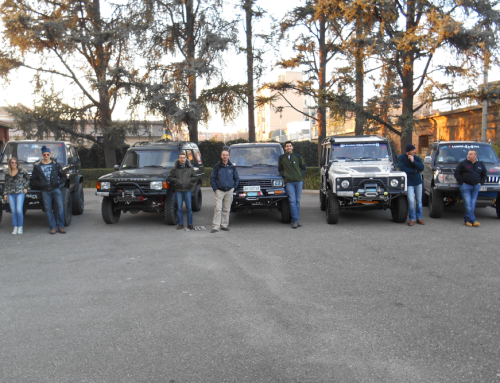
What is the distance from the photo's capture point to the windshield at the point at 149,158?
11.8 m

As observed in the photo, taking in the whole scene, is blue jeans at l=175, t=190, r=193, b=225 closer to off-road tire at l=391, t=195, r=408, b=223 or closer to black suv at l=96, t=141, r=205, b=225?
black suv at l=96, t=141, r=205, b=225

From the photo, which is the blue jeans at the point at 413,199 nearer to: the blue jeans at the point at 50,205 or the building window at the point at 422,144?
the blue jeans at the point at 50,205

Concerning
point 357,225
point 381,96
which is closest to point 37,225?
point 357,225

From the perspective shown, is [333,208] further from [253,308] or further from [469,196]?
[253,308]

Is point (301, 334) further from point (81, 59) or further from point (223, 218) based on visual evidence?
point (81, 59)

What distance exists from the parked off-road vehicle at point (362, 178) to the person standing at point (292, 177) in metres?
0.79

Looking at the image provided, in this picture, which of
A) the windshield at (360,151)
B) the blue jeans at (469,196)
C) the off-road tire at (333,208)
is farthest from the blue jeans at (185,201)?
the blue jeans at (469,196)

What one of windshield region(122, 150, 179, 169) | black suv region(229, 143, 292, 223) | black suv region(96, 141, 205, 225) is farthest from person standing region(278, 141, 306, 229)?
windshield region(122, 150, 179, 169)

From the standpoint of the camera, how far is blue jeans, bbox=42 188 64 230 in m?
9.97

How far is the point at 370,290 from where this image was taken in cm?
564

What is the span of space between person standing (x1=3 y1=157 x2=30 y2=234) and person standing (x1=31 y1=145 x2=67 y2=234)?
0.29 metres

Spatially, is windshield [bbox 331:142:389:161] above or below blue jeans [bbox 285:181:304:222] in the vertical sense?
above

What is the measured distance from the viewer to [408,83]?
18.5 m

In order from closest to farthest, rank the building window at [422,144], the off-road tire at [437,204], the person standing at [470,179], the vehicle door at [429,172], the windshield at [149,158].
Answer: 1. the person standing at [470,179]
2. the off-road tire at [437,204]
3. the windshield at [149,158]
4. the vehicle door at [429,172]
5. the building window at [422,144]
